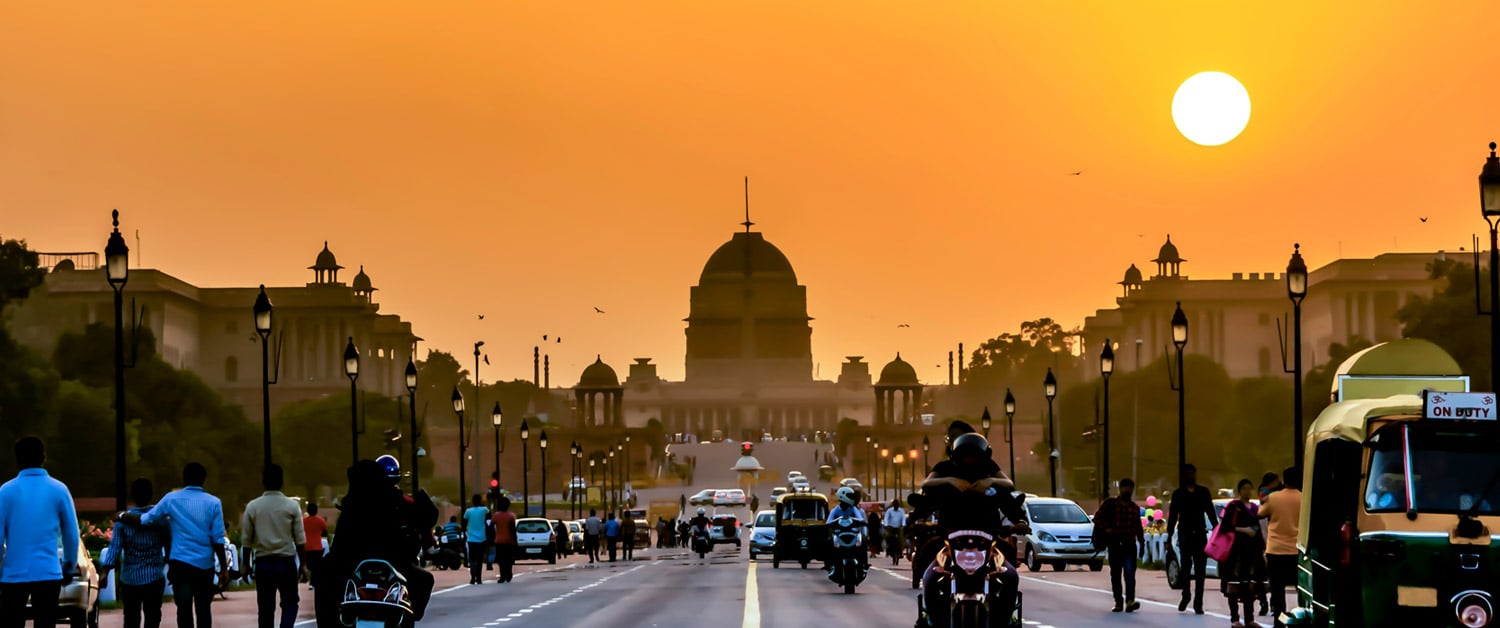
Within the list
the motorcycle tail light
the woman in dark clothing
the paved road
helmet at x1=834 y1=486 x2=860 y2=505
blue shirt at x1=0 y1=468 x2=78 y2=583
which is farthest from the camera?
helmet at x1=834 y1=486 x2=860 y2=505

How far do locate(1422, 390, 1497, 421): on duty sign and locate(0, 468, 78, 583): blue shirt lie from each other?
32.2 feet

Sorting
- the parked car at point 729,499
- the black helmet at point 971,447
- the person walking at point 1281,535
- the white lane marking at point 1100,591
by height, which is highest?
the black helmet at point 971,447

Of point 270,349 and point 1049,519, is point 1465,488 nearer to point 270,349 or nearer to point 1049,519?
point 1049,519

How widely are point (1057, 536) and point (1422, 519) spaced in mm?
31359

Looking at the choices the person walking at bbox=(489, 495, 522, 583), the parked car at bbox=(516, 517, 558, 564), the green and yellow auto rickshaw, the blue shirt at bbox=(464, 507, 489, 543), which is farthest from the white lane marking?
the parked car at bbox=(516, 517, 558, 564)

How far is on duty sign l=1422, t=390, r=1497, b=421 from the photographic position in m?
17.6

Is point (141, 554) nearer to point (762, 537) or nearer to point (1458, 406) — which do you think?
point (1458, 406)

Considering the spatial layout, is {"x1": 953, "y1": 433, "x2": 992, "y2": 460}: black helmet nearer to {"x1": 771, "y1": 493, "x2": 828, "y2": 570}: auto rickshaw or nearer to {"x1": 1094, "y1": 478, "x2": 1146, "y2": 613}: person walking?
{"x1": 1094, "y1": 478, "x2": 1146, "y2": 613}: person walking

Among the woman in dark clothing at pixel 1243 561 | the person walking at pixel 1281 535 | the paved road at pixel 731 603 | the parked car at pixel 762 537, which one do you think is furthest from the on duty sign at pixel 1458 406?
the parked car at pixel 762 537

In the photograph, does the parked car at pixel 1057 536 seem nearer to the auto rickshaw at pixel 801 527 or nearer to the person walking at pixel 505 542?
the auto rickshaw at pixel 801 527

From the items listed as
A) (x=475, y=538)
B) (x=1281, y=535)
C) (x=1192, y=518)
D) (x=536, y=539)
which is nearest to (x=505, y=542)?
(x=475, y=538)

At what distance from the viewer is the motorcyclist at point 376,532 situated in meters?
16.6

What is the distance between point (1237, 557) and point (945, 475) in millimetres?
10141

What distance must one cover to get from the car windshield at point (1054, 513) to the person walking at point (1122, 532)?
19.4 m
